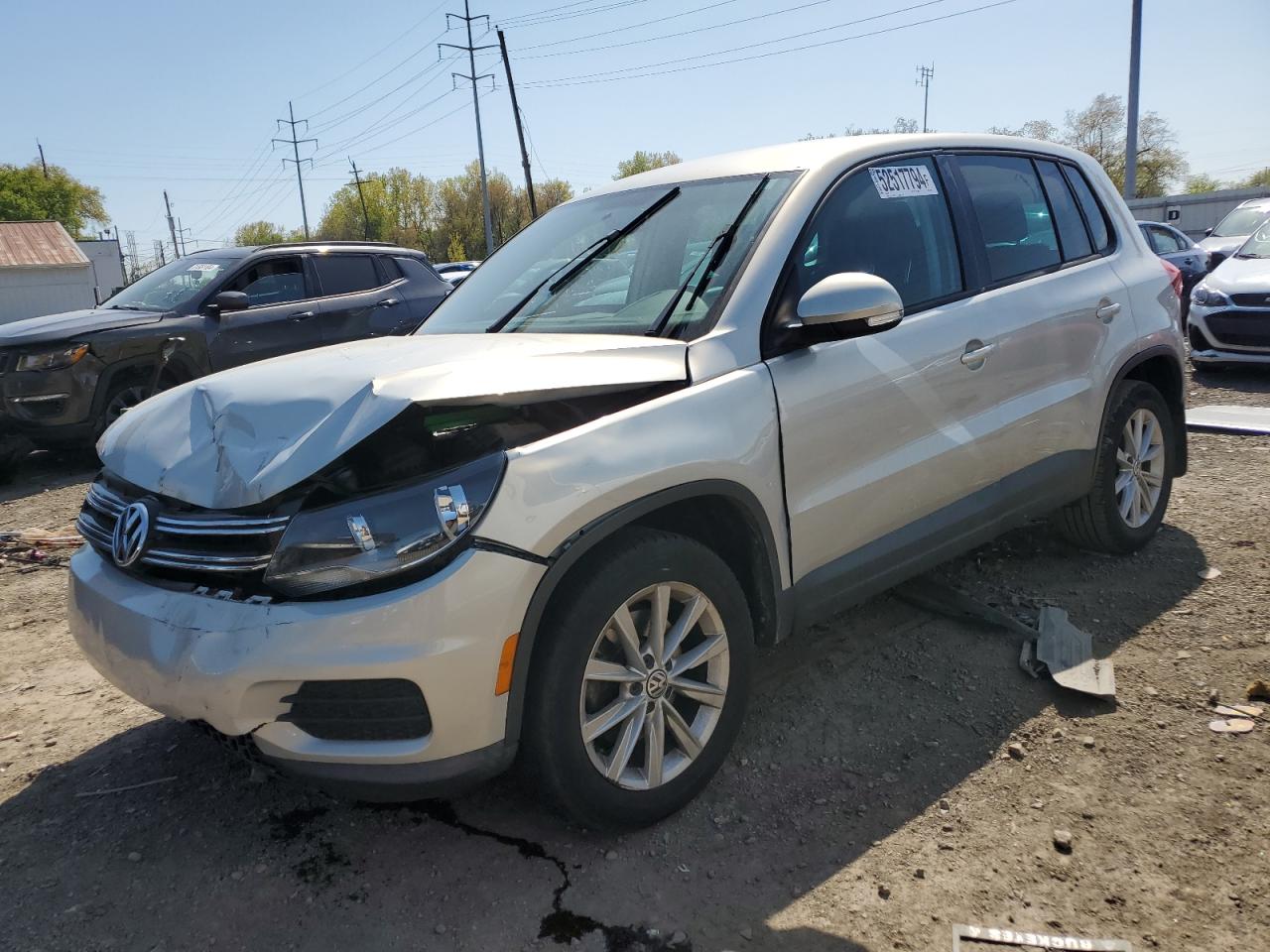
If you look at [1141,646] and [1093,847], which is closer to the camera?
[1093,847]

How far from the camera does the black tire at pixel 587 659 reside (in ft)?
7.63

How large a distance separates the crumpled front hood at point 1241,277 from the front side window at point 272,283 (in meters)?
9.00

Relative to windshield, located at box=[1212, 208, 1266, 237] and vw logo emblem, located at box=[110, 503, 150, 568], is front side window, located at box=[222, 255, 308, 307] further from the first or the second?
windshield, located at box=[1212, 208, 1266, 237]

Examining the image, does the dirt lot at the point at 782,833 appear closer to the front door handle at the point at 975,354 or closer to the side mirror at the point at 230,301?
the front door handle at the point at 975,354

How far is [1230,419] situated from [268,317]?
317 inches

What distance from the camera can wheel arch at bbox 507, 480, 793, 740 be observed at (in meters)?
2.28

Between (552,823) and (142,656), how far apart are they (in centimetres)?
117

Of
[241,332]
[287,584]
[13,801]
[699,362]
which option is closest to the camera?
[287,584]

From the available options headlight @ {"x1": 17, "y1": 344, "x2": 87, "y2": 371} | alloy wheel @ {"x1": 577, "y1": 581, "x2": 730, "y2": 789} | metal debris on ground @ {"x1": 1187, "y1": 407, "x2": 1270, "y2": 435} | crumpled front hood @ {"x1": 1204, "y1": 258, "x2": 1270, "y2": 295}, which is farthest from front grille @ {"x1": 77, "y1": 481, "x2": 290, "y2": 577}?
crumpled front hood @ {"x1": 1204, "y1": 258, "x2": 1270, "y2": 295}

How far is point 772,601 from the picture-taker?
9.43 feet

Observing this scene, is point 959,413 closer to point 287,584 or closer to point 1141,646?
point 1141,646

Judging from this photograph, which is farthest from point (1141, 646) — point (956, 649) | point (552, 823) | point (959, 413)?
point (552, 823)

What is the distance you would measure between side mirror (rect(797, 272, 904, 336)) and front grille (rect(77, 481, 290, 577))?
1.55m

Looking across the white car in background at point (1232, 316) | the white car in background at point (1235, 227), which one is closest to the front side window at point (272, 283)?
the white car in background at point (1232, 316)
